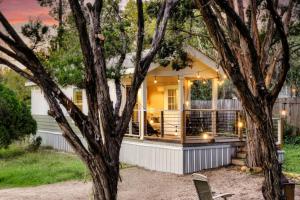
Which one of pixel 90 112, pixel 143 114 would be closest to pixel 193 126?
pixel 143 114

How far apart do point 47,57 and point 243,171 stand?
23.8 feet

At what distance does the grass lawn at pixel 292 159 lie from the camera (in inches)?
637

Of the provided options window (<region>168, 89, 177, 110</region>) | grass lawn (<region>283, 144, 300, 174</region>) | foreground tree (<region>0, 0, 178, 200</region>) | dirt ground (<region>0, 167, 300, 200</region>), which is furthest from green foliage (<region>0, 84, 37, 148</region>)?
foreground tree (<region>0, 0, 178, 200</region>)

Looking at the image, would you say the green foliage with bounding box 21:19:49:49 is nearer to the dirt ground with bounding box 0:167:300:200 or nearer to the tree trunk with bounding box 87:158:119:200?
the tree trunk with bounding box 87:158:119:200

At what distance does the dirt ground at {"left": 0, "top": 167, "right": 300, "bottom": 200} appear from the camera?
42.2ft

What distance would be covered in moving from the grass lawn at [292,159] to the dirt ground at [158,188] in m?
1.90

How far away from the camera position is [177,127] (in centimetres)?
1966

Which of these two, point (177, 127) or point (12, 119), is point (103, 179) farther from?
point (12, 119)

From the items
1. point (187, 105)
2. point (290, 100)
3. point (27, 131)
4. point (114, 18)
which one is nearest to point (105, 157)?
point (114, 18)

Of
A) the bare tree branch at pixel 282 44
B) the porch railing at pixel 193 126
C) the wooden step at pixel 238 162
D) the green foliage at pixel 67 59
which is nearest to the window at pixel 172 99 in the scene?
the porch railing at pixel 193 126

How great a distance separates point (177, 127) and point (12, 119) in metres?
7.71

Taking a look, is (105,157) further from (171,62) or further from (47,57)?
(171,62)

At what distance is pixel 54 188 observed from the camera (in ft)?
48.0

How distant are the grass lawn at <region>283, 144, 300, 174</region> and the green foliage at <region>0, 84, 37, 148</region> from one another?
11924 millimetres
